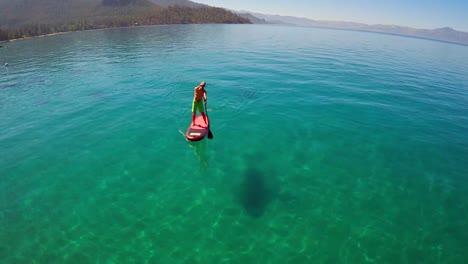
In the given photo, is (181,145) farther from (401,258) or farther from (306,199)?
(401,258)

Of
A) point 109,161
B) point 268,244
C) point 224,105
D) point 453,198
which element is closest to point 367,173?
point 453,198

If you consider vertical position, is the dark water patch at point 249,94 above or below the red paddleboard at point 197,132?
above

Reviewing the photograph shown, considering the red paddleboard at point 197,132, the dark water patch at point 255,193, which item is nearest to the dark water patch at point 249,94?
the red paddleboard at point 197,132

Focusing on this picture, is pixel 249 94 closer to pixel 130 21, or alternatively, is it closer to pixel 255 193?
pixel 255 193

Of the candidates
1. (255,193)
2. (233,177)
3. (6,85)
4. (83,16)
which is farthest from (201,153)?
(83,16)

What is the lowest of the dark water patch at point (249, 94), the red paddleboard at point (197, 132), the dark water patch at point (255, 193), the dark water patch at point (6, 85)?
the dark water patch at point (255, 193)

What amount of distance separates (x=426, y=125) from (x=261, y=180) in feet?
57.9

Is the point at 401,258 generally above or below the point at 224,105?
below

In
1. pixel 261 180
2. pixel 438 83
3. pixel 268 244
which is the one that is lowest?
pixel 268 244

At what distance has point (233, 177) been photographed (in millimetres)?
14469

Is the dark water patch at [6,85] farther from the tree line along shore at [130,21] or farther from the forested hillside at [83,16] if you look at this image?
the forested hillside at [83,16]

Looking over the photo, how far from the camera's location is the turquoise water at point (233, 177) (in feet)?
35.2

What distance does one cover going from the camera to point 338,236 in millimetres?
11156

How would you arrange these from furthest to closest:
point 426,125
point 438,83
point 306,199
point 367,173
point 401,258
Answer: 1. point 438,83
2. point 426,125
3. point 367,173
4. point 306,199
5. point 401,258
